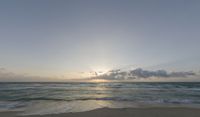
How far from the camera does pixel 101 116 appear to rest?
8.42m

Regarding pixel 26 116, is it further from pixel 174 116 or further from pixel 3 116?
pixel 174 116

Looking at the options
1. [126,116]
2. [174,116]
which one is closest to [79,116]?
[126,116]

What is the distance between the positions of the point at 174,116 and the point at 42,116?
667 cm

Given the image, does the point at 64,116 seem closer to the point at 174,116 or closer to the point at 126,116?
the point at 126,116

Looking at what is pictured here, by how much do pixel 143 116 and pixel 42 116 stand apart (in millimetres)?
5111

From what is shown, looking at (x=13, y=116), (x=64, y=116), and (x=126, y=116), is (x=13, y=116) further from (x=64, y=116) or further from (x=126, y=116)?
(x=126, y=116)

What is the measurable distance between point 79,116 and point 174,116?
4783 millimetres

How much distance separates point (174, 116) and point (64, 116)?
5.53 metres

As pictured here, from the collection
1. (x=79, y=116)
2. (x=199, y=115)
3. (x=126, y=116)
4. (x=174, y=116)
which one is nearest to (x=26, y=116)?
(x=79, y=116)

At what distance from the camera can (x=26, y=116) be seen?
28.8ft

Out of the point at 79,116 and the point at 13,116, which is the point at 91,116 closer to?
the point at 79,116

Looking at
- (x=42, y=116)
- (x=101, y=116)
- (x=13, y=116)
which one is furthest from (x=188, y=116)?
(x=13, y=116)

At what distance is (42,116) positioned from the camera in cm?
852

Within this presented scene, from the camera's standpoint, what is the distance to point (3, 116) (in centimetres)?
871
